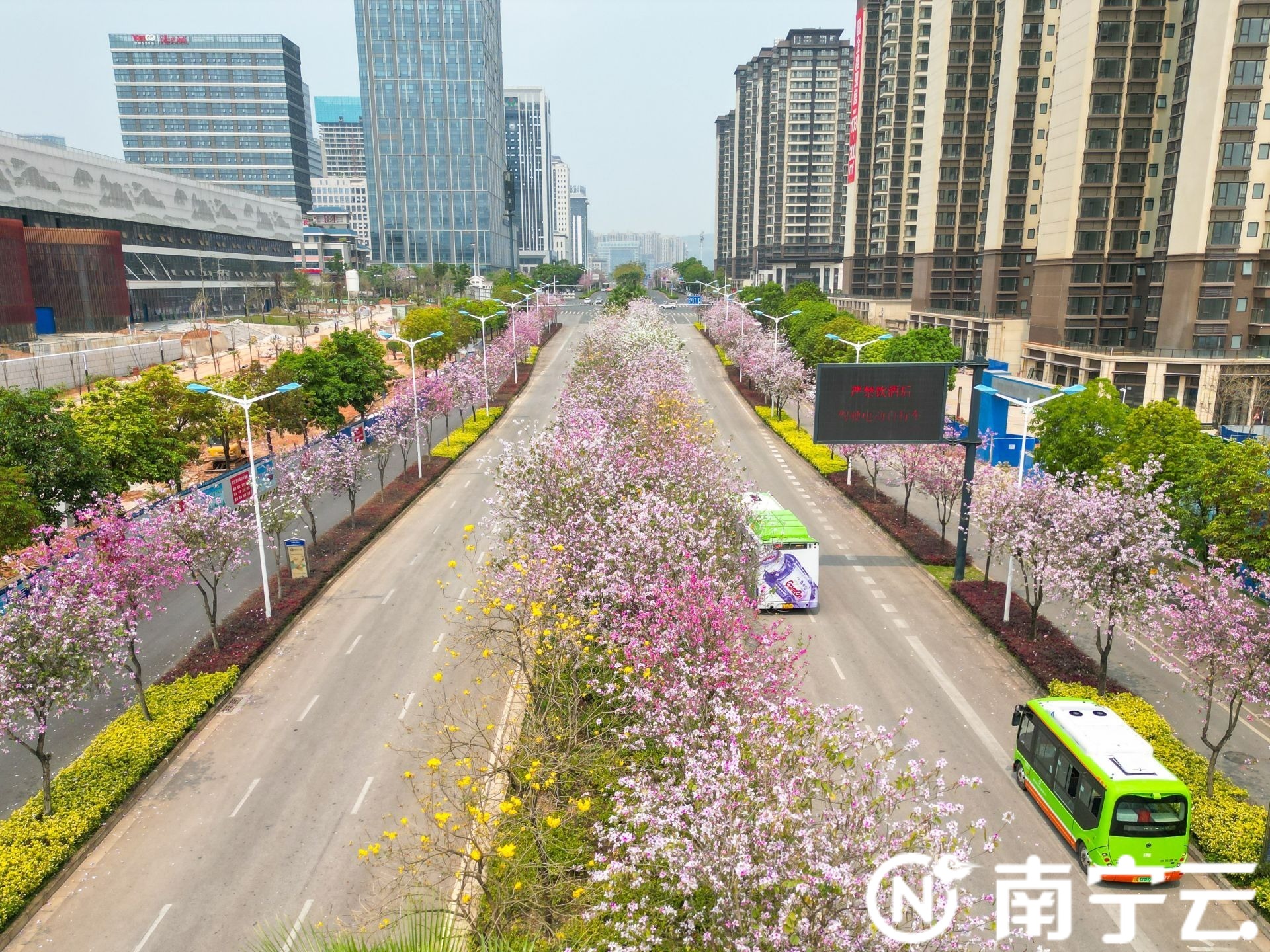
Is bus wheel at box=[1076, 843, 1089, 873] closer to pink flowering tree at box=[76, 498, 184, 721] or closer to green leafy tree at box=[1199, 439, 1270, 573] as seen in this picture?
green leafy tree at box=[1199, 439, 1270, 573]

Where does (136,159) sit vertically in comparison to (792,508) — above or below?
above

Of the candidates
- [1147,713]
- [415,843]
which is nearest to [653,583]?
[415,843]

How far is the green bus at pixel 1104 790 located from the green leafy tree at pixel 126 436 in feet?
121

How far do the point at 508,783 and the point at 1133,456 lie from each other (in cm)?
2798

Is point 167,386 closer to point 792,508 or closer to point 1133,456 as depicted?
point 792,508

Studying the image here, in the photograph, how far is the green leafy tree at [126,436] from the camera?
37719 millimetres

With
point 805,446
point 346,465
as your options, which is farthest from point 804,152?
point 346,465

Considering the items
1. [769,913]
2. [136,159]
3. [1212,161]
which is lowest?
[769,913]

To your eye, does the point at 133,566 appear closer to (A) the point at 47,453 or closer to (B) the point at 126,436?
(A) the point at 47,453

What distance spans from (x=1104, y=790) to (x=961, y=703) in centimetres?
815

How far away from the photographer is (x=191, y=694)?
2547 centimetres

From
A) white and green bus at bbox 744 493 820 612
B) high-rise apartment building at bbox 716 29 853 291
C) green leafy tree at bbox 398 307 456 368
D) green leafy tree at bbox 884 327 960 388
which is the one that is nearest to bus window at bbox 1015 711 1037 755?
white and green bus at bbox 744 493 820 612

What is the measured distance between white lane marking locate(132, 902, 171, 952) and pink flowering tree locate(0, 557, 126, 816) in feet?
14.8

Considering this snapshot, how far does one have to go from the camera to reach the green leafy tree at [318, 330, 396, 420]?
59.6 m
